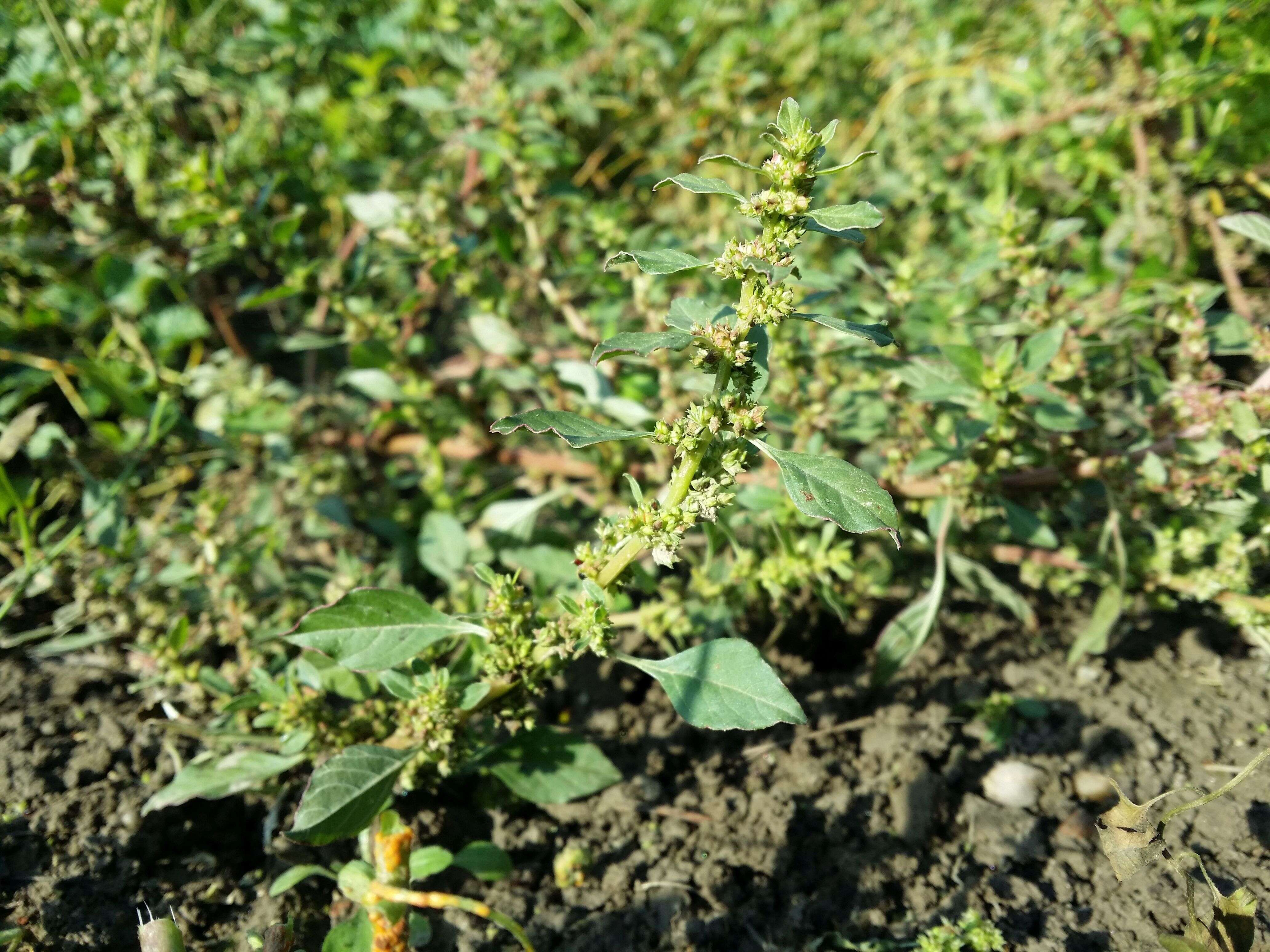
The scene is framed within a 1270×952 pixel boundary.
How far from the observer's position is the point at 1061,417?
5.78ft

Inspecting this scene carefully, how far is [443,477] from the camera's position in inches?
96.9

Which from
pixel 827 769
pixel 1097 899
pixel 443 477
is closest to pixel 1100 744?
pixel 1097 899

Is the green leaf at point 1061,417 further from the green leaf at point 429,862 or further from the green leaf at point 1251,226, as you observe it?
the green leaf at point 429,862

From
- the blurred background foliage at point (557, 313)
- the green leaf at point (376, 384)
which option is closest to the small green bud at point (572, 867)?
the blurred background foliage at point (557, 313)

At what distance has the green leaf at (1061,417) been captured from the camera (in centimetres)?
172

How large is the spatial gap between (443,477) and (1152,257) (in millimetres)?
2231

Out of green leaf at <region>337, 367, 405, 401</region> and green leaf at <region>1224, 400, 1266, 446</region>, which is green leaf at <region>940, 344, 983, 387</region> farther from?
green leaf at <region>337, 367, 405, 401</region>

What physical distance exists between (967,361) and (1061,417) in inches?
9.0

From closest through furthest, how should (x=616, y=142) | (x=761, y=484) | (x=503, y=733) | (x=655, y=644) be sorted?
(x=503, y=733), (x=761, y=484), (x=655, y=644), (x=616, y=142)

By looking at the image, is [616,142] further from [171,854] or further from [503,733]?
[171,854]

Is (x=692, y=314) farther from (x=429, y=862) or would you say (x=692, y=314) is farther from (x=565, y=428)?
(x=429, y=862)

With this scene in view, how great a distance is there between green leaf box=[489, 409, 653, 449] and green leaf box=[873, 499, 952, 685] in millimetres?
932

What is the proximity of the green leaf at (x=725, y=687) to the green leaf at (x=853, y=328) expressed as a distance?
529mm

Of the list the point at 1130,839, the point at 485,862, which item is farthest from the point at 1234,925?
the point at 485,862
